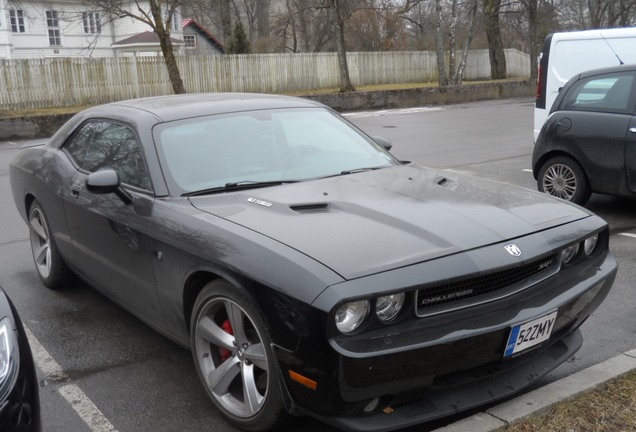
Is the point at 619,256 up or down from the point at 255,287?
down

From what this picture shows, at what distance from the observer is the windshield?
156 inches

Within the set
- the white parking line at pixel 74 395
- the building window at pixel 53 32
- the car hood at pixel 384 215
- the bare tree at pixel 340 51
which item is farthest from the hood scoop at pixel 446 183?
the building window at pixel 53 32

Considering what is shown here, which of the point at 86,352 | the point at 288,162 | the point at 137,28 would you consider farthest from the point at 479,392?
the point at 137,28

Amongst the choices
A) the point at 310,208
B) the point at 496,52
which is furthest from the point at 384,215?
the point at 496,52

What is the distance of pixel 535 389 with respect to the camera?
3.43 meters

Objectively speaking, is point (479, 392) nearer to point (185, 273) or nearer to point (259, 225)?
point (259, 225)

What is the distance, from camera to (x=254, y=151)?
4.17 metres

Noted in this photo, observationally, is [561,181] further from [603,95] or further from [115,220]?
[115,220]

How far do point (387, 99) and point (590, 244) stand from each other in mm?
23152

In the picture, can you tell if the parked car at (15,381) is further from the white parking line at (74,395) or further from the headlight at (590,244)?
the headlight at (590,244)

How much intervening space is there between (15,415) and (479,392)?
1877mm

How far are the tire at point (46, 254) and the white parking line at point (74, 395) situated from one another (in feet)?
2.87

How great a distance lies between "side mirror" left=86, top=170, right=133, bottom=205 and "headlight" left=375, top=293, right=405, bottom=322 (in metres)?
1.83

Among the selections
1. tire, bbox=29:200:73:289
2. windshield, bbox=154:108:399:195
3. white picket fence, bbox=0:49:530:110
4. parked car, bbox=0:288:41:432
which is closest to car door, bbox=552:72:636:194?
windshield, bbox=154:108:399:195
